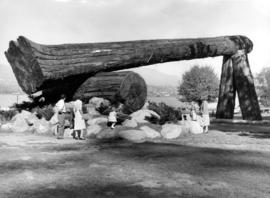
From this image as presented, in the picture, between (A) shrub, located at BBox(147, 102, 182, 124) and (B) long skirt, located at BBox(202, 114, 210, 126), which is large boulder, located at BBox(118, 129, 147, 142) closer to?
(A) shrub, located at BBox(147, 102, 182, 124)

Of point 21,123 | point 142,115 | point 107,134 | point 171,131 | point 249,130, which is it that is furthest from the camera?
point 249,130

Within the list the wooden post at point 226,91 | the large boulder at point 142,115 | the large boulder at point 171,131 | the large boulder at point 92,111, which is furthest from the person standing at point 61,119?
the wooden post at point 226,91

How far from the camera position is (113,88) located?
1391cm

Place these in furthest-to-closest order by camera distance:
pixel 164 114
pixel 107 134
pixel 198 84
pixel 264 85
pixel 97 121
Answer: pixel 264 85 → pixel 198 84 → pixel 164 114 → pixel 97 121 → pixel 107 134

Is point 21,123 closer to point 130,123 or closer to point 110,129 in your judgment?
point 110,129

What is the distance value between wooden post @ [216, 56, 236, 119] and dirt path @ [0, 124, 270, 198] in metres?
8.08

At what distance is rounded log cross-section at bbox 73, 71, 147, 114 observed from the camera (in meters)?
13.9

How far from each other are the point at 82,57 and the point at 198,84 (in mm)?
37796


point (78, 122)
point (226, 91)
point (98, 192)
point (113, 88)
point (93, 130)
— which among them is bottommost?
point (98, 192)

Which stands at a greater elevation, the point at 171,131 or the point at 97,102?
the point at 97,102

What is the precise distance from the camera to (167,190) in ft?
16.5

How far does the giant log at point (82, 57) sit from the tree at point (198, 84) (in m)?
32.6

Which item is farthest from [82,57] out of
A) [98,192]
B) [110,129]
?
[98,192]

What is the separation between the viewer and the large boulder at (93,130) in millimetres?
11375
